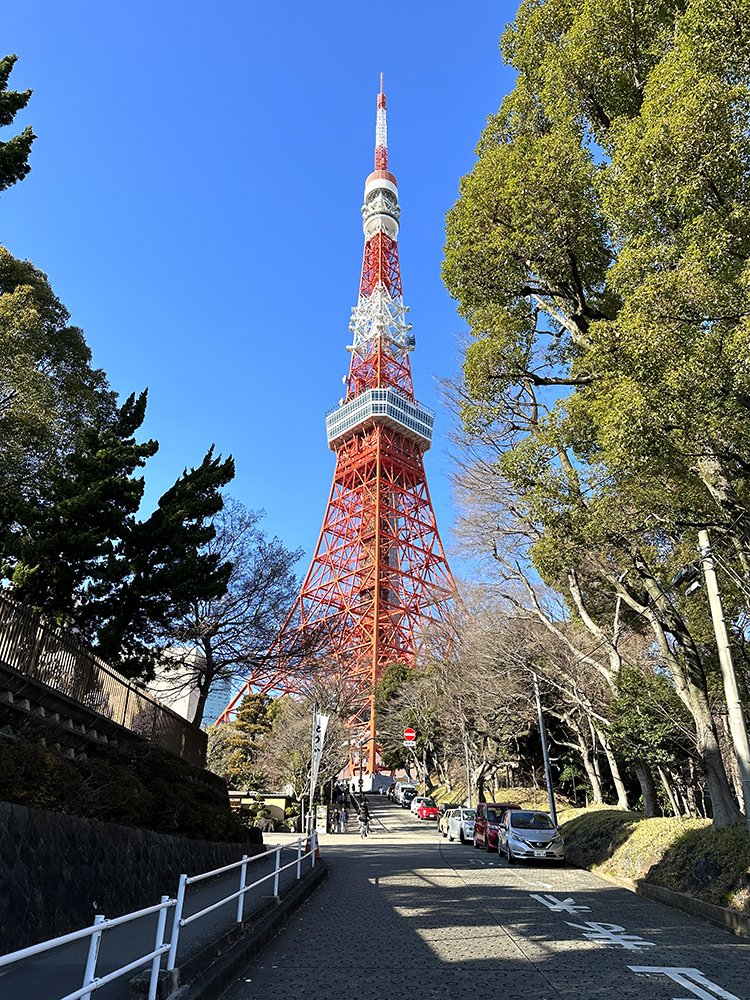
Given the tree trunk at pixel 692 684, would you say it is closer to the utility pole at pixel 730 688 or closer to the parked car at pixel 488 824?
the utility pole at pixel 730 688

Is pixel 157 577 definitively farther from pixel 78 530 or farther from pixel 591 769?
pixel 591 769

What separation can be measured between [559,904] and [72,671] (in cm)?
707

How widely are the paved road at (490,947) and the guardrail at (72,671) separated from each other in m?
4.07

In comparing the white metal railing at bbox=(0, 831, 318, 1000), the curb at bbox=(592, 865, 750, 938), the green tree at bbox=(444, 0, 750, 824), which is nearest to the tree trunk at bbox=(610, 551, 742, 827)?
the green tree at bbox=(444, 0, 750, 824)

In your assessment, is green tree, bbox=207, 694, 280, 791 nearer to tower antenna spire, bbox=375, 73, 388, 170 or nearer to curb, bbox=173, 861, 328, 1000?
curb, bbox=173, 861, 328, 1000

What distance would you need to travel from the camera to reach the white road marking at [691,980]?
4.61 meters

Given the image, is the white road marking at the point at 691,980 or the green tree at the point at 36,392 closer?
the white road marking at the point at 691,980

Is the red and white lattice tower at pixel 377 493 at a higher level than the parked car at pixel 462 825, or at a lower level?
higher

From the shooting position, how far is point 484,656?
22.8m

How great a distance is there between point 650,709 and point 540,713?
7087 mm

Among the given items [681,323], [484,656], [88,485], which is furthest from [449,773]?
[681,323]

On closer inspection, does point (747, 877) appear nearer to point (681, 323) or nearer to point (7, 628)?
point (681, 323)

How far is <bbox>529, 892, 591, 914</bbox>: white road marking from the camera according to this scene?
8.13m

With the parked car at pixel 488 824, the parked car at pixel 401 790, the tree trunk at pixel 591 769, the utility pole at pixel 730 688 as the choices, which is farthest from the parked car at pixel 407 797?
the utility pole at pixel 730 688
